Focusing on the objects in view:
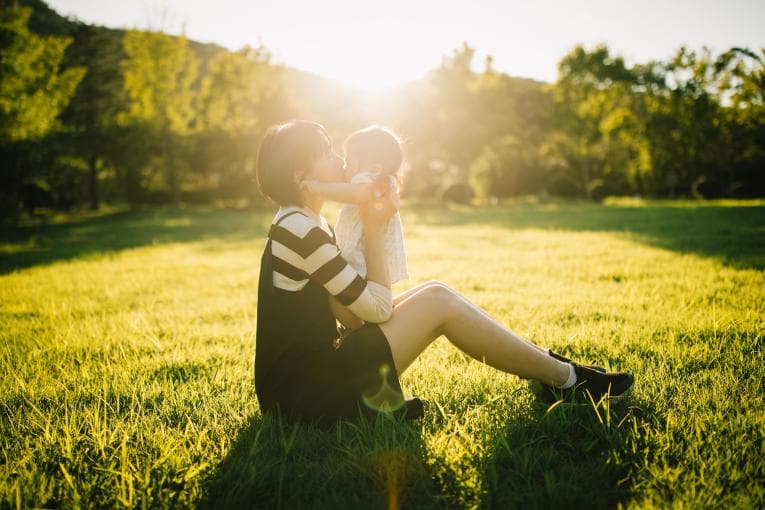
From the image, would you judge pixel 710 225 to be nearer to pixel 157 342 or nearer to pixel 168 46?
pixel 157 342

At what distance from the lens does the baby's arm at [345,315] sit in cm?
256

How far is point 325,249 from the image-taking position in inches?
87.6

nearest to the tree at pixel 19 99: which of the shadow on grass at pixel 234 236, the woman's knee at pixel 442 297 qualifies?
the shadow on grass at pixel 234 236

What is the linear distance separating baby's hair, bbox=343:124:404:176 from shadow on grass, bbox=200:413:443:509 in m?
1.53

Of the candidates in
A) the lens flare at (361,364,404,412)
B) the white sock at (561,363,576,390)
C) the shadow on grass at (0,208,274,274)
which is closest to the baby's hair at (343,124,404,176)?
the lens flare at (361,364,404,412)

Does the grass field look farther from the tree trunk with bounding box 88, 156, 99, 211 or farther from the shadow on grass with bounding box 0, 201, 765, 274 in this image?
the tree trunk with bounding box 88, 156, 99, 211

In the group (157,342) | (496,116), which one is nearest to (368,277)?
(157,342)

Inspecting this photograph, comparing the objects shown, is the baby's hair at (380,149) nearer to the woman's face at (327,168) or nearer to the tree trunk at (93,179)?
the woman's face at (327,168)

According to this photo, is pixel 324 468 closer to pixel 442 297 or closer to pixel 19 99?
pixel 442 297

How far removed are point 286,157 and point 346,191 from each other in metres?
0.38

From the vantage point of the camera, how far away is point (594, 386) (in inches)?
99.3

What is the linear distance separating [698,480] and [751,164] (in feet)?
134

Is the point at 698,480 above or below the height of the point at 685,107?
below

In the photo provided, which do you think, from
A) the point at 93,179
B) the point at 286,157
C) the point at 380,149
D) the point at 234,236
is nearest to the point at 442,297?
the point at 380,149
